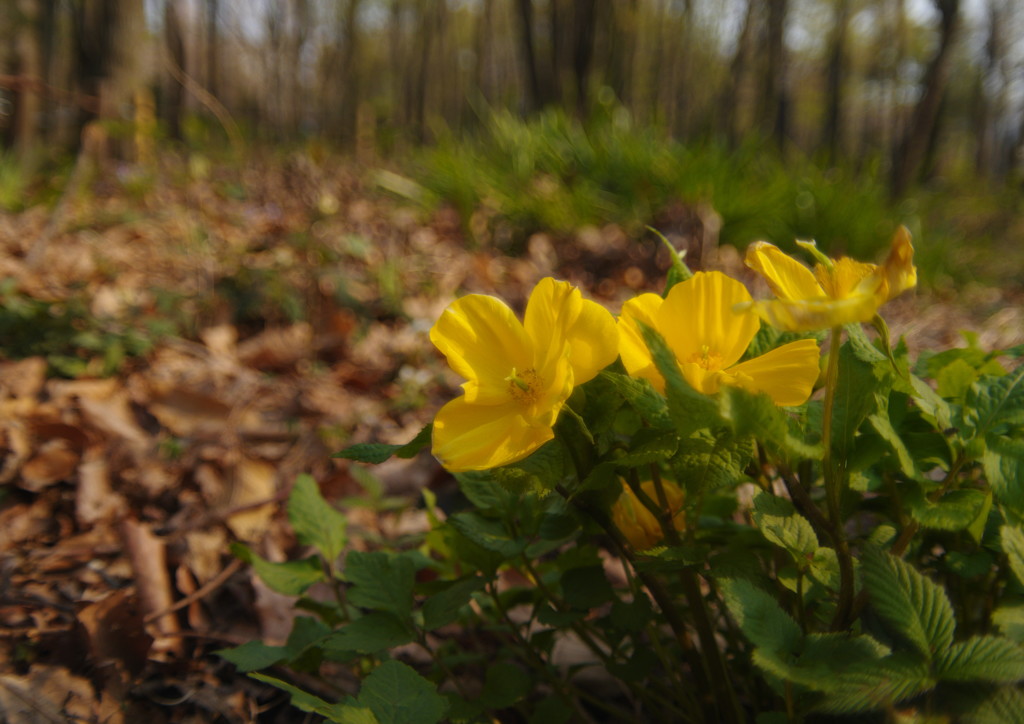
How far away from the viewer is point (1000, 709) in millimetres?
552

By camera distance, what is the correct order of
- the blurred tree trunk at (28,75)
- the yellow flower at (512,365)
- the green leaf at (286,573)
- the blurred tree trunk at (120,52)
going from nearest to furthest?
the yellow flower at (512,365)
the green leaf at (286,573)
the blurred tree trunk at (120,52)
the blurred tree trunk at (28,75)

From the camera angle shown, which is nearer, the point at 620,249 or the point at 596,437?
the point at 596,437

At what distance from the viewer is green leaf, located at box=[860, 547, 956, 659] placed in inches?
22.5

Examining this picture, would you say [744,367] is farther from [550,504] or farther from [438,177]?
[438,177]

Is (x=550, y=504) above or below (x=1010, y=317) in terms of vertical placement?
above

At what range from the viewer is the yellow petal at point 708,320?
0.66m

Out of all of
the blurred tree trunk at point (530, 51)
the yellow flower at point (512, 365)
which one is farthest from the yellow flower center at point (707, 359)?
the blurred tree trunk at point (530, 51)

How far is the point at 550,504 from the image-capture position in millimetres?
738

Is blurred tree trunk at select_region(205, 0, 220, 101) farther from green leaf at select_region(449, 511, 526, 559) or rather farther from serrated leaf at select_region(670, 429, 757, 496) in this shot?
serrated leaf at select_region(670, 429, 757, 496)

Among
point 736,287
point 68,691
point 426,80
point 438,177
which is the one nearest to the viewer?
point 736,287

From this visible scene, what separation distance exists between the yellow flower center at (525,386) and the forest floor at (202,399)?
0.18m

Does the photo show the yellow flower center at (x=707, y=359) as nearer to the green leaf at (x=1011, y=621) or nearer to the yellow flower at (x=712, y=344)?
the yellow flower at (x=712, y=344)

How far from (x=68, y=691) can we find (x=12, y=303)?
1.54 metres

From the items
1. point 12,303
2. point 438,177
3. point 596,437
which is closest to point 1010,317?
point 438,177
